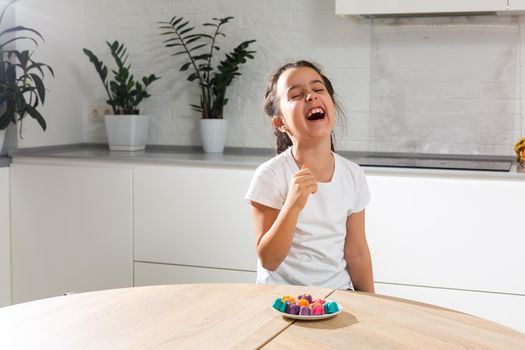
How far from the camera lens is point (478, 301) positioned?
2.52m

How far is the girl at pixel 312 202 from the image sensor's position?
174cm

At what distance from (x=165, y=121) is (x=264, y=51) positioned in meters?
0.60

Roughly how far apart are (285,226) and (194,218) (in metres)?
1.28

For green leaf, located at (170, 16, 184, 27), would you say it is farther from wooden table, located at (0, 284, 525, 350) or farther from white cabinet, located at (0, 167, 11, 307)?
wooden table, located at (0, 284, 525, 350)

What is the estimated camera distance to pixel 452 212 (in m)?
2.53

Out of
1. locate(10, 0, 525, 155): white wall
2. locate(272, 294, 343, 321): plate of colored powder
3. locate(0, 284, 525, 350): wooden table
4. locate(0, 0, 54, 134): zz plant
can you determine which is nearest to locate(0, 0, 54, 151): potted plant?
locate(0, 0, 54, 134): zz plant

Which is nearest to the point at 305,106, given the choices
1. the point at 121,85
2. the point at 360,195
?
the point at 360,195

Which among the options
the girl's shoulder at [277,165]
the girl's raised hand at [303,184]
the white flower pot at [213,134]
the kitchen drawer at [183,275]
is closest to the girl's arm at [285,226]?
the girl's raised hand at [303,184]

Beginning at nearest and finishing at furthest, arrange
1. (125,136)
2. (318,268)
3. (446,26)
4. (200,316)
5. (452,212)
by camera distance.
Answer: (200,316), (318,268), (452,212), (446,26), (125,136)

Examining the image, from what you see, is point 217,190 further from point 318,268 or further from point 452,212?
point 318,268

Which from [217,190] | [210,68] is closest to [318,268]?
[217,190]

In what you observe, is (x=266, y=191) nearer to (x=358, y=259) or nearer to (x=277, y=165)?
(x=277, y=165)

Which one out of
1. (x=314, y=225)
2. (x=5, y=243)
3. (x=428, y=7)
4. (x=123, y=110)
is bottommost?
(x=5, y=243)

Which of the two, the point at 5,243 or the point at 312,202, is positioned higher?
the point at 312,202
